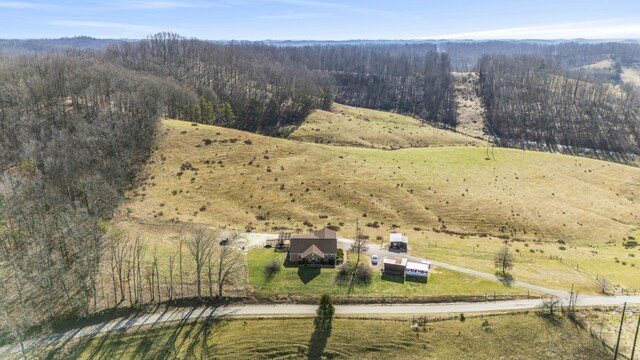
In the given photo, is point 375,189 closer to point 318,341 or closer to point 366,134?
point 318,341

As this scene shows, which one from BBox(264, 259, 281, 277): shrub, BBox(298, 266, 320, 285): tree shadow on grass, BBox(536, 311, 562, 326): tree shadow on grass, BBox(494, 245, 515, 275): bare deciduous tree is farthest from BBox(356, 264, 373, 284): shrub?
BBox(536, 311, 562, 326): tree shadow on grass

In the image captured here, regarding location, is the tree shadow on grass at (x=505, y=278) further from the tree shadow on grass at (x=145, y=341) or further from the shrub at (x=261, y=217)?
the shrub at (x=261, y=217)

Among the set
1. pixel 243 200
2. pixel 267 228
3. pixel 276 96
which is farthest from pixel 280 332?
pixel 276 96

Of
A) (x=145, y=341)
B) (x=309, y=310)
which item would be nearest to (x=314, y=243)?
(x=309, y=310)

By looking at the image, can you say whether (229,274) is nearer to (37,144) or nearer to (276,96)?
(37,144)

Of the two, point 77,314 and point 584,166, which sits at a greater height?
point 584,166
